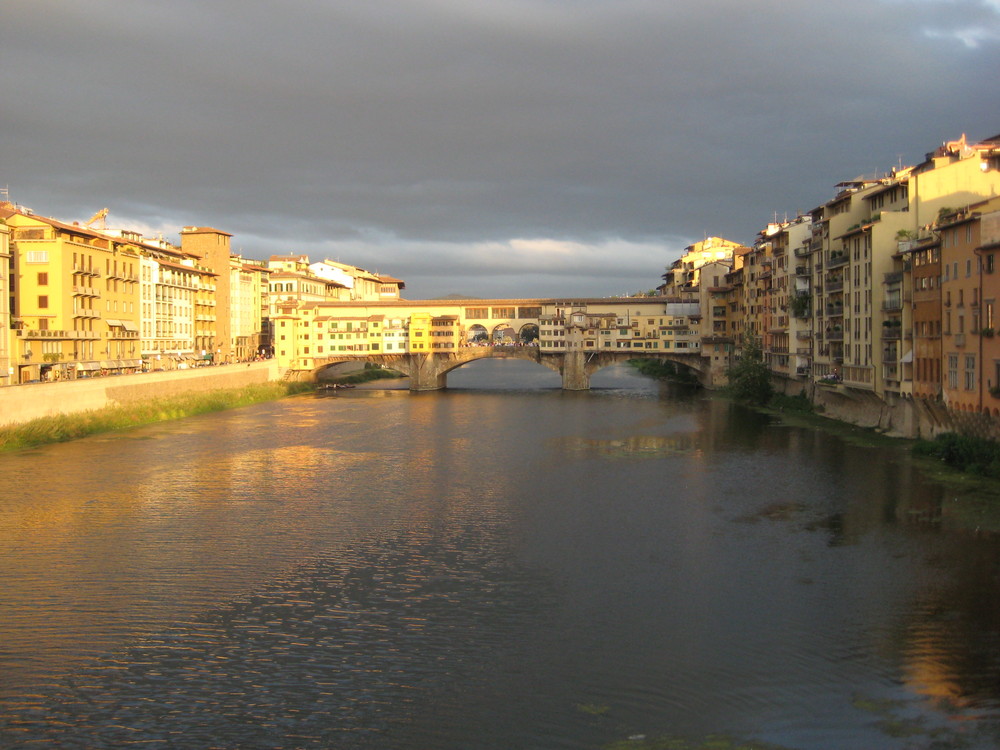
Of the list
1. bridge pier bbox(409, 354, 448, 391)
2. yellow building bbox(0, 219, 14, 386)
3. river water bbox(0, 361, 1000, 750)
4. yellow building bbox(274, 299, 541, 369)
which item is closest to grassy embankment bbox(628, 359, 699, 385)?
yellow building bbox(274, 299, 541, 369)

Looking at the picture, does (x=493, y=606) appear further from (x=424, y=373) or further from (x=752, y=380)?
(x=424, y=373)

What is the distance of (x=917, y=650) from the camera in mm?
13031

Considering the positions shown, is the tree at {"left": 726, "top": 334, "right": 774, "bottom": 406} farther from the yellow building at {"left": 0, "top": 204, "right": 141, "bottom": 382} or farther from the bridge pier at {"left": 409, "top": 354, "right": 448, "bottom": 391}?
the yellow building at {"left": 0, "top": 204, "right": 141, "bottom": 382}

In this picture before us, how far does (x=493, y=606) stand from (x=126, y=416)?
28778 millimetres

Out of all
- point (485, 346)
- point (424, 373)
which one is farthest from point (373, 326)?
point (485, 346)

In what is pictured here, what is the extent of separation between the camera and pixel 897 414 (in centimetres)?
3253

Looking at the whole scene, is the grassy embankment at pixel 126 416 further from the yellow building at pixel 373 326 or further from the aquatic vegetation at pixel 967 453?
the aquatic vegetation at pixel 967 453

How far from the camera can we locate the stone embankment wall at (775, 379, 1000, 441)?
25.8m

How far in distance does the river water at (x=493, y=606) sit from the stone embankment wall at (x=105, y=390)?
4.58 m

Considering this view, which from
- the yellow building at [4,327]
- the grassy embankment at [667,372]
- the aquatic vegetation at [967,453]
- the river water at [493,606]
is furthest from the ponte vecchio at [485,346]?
the river water at [493,606]

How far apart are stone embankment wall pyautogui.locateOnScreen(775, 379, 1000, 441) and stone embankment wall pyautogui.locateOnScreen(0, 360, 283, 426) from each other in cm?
2888

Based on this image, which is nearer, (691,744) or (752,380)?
(691,744)

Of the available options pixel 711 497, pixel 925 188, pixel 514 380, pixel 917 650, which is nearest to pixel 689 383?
pixel 514 380

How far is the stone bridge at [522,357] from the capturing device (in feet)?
209
